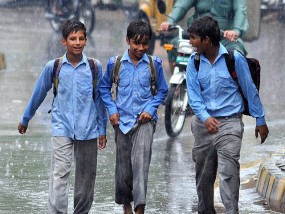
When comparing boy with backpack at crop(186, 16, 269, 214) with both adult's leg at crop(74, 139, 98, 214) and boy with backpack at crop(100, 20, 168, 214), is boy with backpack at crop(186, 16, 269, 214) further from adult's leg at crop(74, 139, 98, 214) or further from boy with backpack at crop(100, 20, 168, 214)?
adult's leg at crop(74, 139, 98, 214)

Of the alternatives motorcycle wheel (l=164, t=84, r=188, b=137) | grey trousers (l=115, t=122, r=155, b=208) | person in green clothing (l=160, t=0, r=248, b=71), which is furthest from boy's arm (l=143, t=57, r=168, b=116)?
motorcycle wheel (l=164, t=84, r=188, b=137)

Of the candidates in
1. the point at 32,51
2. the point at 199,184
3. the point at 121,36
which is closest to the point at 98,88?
the point at 199,184

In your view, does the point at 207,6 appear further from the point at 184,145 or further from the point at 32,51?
the point at 32,51

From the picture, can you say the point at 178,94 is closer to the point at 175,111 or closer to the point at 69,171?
the point at 175,111

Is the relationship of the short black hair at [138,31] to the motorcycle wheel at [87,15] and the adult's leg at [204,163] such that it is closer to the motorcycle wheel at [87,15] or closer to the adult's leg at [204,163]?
the adult's leg at [204,163]

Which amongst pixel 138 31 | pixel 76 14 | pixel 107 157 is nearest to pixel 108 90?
pixel 138 31

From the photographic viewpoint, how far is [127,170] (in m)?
8.02

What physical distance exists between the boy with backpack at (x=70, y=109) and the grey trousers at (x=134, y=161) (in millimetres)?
273

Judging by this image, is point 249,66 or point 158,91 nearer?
point 249,66

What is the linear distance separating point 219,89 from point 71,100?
0.99 m

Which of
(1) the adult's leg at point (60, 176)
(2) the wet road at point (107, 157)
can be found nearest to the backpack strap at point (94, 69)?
(1) the adult's leg at point (60, 176)

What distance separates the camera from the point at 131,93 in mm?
7863

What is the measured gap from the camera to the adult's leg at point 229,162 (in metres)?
7.50

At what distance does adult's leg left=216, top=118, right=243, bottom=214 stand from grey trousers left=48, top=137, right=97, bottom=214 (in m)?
0.88
